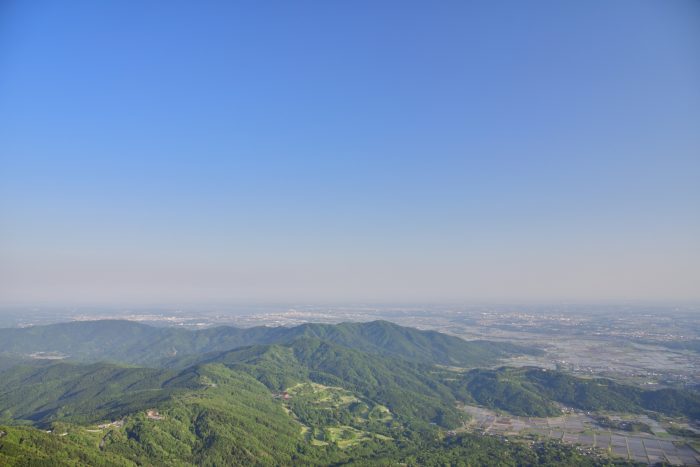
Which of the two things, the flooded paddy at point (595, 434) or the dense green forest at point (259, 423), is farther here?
the flooded paddy at point (595, 434)

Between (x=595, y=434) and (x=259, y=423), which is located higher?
(x=259, y=423)

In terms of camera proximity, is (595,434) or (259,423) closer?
(259,423)

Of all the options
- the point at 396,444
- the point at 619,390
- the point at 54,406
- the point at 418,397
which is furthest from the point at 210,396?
the point at 619,390

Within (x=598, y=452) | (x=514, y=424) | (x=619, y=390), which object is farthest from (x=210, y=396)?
(x=619, y=390)

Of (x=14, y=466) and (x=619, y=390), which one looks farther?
(x=619, y=390)

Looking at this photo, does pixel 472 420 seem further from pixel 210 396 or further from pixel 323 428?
pixel 210 396

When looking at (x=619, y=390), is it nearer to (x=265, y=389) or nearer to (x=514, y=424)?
(x=514, y=424)

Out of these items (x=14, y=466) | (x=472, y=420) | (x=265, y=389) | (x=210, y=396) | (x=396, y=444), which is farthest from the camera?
(x=265, y=389)

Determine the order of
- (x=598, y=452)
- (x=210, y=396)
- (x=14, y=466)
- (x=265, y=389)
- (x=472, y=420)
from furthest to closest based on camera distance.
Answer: (x=265, y=389) < (x=472, y=420) < (x=210, y=396) < (x=598, y=452) < (x=14, y=466)

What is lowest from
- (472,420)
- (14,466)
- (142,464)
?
(472,420)

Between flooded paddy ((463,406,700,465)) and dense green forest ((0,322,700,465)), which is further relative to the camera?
flooded paddy ((463,406,700,465))

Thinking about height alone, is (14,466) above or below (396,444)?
above
